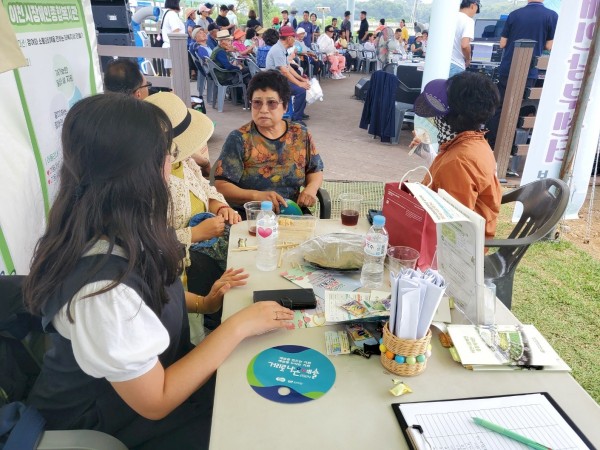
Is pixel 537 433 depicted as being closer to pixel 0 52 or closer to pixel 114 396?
pixel 114 396

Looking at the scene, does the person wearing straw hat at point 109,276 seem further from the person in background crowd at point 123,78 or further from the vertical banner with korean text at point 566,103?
the vertical banner with korean text at point 566,103

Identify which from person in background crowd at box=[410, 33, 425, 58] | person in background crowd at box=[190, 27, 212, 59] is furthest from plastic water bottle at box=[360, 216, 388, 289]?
person in background crowd at box=[410, 33, 425, 58]

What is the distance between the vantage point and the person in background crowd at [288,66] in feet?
21.3

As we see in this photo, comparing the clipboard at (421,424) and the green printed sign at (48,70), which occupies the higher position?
the green printed sign at (48,70)

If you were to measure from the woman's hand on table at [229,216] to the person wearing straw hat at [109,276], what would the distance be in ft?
3.28

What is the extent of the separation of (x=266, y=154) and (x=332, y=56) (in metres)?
11.5

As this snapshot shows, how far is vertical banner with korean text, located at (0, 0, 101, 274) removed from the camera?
1.50 m

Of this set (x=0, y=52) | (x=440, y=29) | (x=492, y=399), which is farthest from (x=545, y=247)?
(x=0, y=52)

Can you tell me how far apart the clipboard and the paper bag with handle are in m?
0.56

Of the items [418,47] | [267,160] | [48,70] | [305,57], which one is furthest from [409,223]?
[418,47]

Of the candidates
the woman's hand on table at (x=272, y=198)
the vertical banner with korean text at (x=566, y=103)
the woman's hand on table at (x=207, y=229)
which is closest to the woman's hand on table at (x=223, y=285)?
the woman's hand on table at (x=207, y=229)

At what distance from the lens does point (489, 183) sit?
1.95m

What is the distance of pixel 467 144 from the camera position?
197 centimetres

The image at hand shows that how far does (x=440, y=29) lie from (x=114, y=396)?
4496 millimetres
